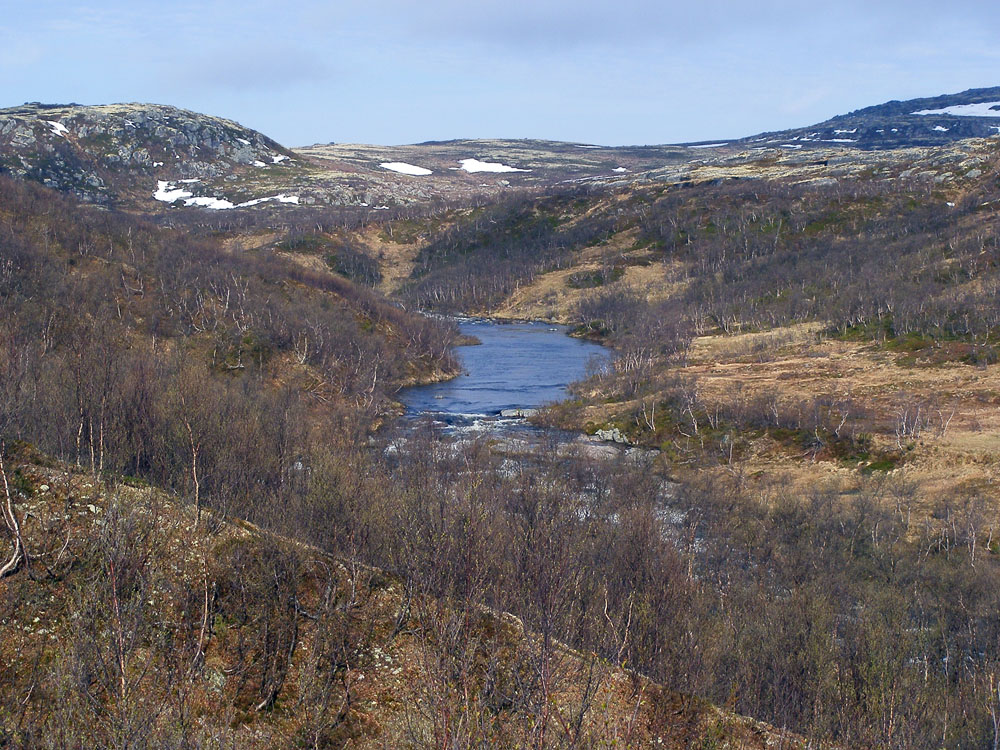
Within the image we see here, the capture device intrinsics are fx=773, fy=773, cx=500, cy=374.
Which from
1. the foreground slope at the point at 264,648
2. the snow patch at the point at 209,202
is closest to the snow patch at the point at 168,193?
the snow patch at the point at 209,202

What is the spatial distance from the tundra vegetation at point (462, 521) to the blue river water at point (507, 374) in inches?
157

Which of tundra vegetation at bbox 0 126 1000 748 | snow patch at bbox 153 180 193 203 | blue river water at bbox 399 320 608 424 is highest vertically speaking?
snow patch at bbox 153 180 193 203

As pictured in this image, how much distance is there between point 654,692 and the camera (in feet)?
41.2

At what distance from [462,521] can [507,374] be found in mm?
67891

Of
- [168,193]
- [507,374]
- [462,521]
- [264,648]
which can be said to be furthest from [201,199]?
[264,648]

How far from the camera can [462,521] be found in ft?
54.2

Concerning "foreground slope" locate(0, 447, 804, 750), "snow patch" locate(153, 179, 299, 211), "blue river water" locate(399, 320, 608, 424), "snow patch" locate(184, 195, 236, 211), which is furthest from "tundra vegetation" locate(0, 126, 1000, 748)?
"snow patch" locate(153, 179, 299, 211)

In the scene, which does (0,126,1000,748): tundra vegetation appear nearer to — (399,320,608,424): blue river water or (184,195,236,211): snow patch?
(399,320,608,424): blue river water

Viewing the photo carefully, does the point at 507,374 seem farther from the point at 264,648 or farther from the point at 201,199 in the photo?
the point at 201,199

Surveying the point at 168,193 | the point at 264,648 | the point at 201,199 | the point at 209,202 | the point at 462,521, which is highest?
the point at 168,193

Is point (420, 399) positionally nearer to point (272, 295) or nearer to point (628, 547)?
point (272, 295)

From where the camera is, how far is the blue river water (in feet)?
228

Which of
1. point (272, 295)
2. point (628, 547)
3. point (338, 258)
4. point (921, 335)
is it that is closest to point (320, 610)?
point (628, 547)

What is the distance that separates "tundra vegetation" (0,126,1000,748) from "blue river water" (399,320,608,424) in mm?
3991
